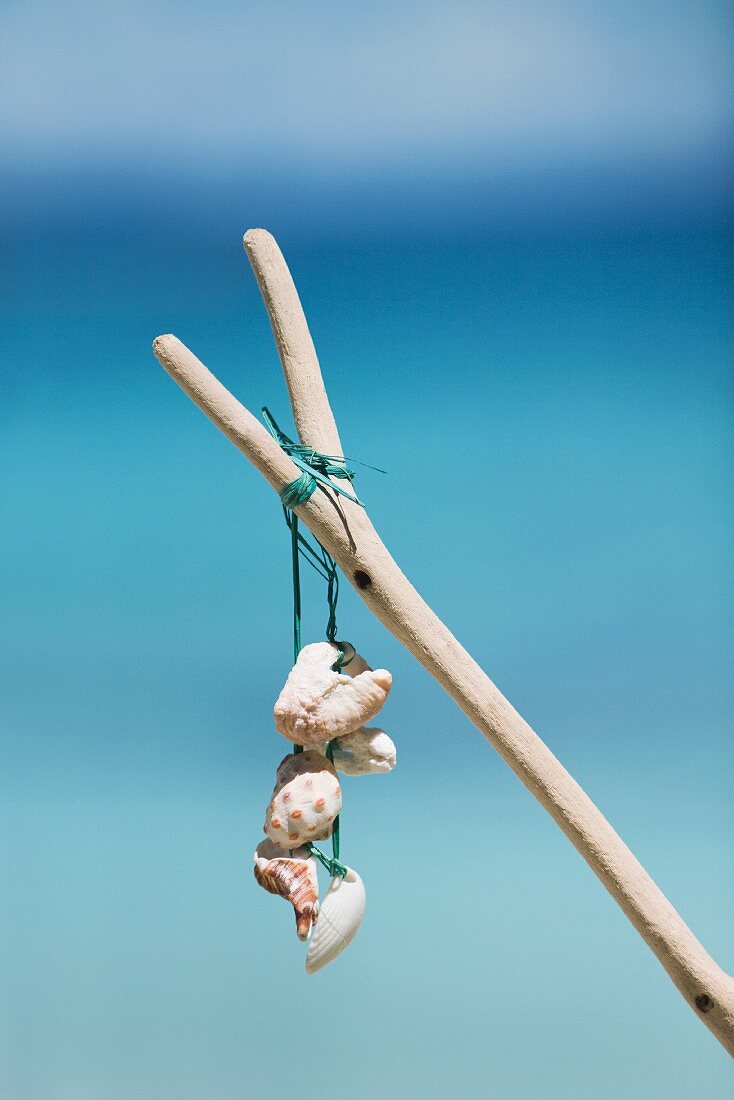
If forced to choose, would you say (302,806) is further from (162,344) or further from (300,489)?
(162,344)

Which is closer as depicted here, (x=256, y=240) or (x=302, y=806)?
(x=302, y=806)

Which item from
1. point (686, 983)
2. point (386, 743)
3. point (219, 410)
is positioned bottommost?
point (686, 983)

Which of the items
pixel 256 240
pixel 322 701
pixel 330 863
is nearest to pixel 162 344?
pixel 256 240

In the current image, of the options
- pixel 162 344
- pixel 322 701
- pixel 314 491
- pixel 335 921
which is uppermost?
pixel 162 344

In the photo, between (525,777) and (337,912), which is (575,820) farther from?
Result: (337,912)

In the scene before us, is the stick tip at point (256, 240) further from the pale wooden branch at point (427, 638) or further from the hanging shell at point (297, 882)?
the hanging shell at point (297, 882)

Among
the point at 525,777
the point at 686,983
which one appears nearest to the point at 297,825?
the point at 525,777

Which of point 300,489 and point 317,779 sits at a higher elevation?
point 300,489
